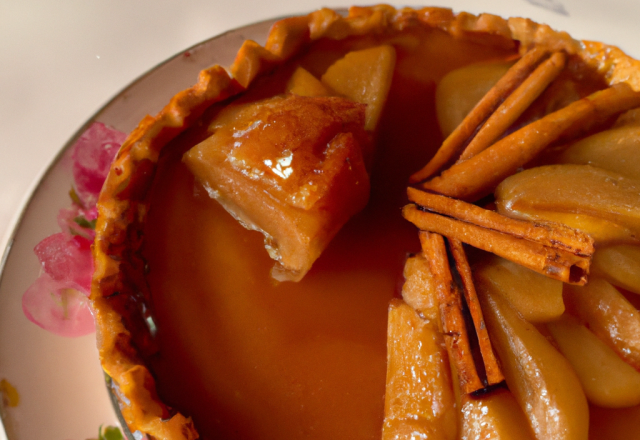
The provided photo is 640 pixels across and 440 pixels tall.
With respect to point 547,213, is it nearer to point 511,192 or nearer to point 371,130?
A: point 511,192

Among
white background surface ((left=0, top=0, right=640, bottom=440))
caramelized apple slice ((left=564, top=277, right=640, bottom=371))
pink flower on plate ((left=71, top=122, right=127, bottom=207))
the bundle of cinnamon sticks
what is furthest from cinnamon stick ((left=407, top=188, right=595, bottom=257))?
white background surface ((left=0, top=0, right=640, bottom=440))

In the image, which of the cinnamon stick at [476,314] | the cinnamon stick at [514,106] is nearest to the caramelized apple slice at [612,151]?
the cinnamon stick at [514,106]

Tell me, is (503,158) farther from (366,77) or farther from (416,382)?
(416,382)

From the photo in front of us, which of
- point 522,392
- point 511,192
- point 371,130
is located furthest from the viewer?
point 371,130

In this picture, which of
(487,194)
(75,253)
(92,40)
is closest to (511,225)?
(487,194)

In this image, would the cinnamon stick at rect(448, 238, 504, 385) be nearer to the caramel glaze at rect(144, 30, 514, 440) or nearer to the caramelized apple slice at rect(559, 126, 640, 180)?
the caramel glaze at rect(144, 30, 514, 440)

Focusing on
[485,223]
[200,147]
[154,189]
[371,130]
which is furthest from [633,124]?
[154,189]
